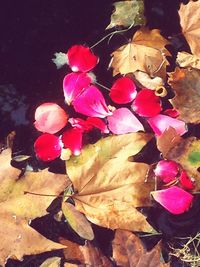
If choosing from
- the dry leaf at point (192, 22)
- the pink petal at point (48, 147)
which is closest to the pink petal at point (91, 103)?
the pink petal at point (48, 147)

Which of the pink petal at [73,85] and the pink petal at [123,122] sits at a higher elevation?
the pink petal at [73,85]

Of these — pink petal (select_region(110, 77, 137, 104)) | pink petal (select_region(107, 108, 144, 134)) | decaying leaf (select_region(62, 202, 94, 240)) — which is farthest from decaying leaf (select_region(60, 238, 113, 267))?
pink petal (select_region(110, 77, 137, 104))

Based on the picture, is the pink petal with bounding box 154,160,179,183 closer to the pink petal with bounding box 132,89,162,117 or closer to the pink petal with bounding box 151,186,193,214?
the pink petal with bounding box 151,186,193,214

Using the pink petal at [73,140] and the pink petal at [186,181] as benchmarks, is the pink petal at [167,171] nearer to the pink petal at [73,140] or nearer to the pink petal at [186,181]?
the pink petal at [186,181]

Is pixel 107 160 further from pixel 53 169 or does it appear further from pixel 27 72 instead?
pixel 27 72

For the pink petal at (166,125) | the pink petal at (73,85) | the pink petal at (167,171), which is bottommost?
the pink petal at (167,171)

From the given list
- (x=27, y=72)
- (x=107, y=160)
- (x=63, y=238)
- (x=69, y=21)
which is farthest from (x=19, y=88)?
(x=63, y=238)

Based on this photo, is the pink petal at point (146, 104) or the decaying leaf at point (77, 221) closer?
the decaying leaf at point (77, 221)
